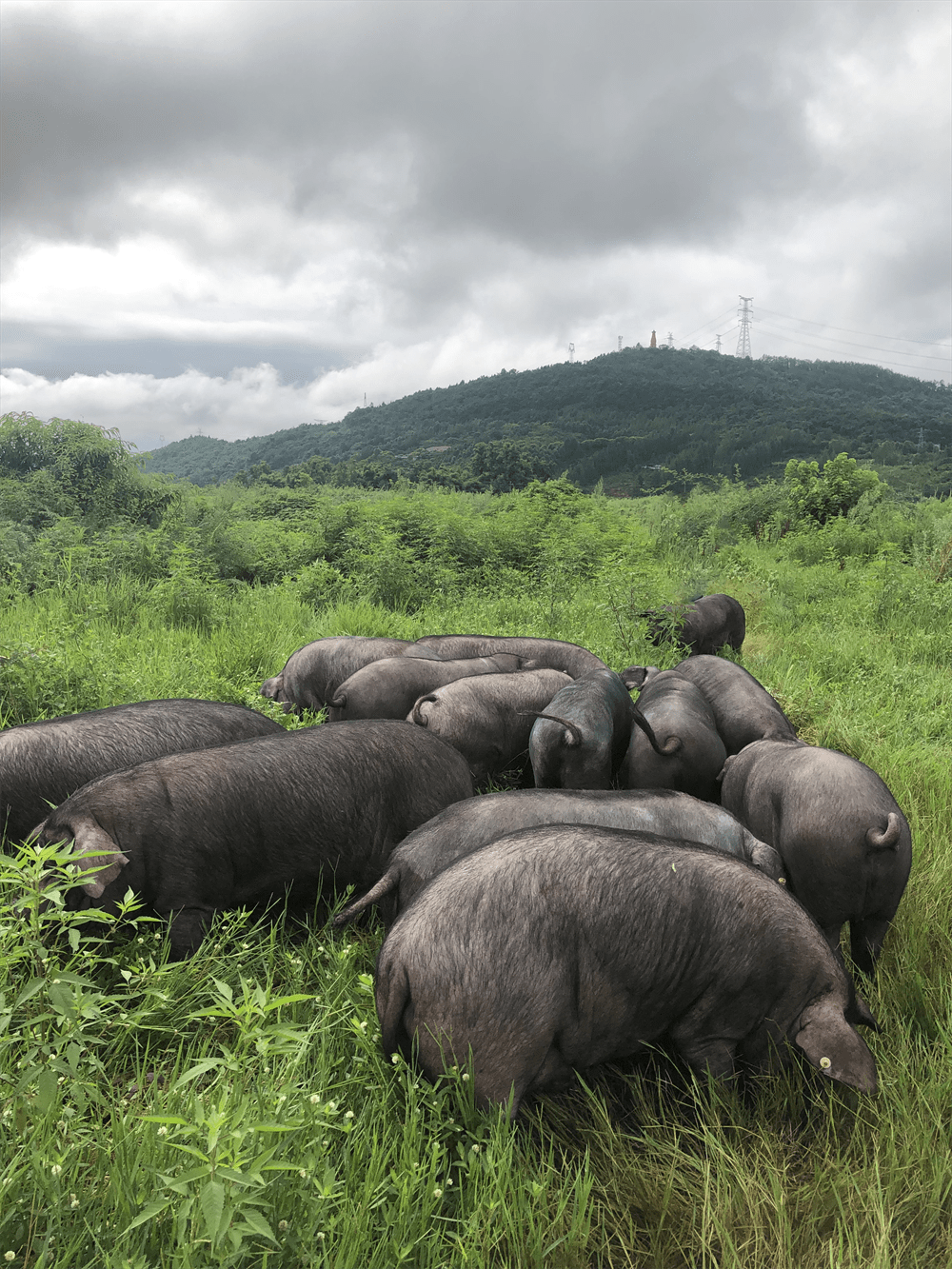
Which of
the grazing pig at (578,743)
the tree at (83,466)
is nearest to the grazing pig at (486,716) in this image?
the grazing pig at (578,743)

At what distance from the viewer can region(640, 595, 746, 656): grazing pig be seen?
7.14 meters

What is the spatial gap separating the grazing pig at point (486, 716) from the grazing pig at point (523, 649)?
0.93 meters

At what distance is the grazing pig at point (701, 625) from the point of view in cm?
714

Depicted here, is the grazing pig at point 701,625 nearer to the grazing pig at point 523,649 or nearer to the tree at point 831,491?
the grazing pig at point 523,649

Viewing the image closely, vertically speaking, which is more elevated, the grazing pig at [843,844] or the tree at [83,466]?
the tree at [83,466]

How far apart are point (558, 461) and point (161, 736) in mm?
48356

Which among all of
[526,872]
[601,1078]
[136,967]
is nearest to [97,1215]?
[136,967]

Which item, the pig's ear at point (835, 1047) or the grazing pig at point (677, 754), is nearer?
the pig's ear at point (835, 1047)

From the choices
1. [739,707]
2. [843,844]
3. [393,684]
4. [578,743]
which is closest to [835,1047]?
[843,844]

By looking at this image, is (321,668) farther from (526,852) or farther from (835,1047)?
(835,1047)

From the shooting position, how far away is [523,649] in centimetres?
565

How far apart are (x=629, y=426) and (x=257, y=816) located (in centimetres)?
6373

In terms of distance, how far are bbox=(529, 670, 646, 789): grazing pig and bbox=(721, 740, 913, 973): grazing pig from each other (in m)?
0.79

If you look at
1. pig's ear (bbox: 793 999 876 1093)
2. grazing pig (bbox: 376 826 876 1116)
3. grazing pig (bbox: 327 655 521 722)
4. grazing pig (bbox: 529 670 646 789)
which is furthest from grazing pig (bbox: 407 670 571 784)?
pig's ear (bbox: 793 999 876 1093)
